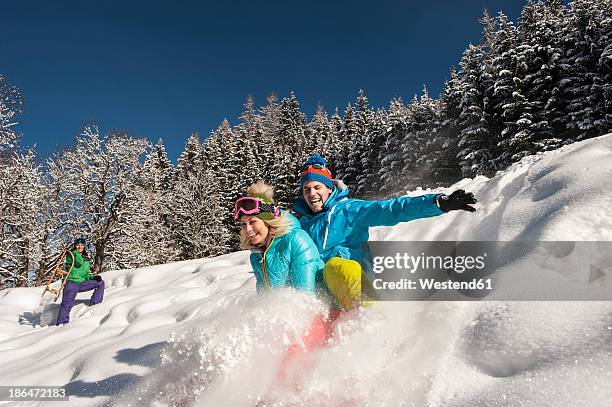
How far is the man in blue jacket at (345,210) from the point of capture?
3141 millimetres

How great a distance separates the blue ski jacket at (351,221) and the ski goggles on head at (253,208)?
0.62m

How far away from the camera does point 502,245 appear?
3.43 m

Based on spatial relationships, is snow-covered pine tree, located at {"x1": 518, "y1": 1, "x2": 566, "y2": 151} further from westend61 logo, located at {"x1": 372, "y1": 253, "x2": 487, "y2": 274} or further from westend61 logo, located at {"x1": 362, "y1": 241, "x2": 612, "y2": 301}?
westend61 logo, located at {"x1": 362, "y1": 241, "x2": 612, "y2": 301}

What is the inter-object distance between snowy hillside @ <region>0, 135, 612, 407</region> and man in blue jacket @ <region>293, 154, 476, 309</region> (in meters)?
0.69

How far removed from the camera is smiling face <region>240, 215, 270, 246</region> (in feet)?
9.76

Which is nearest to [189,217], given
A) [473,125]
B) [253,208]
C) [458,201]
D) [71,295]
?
[473,125]

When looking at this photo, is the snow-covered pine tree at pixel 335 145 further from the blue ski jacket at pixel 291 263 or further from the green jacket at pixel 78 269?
the blue ski jacket at pixel 291 263

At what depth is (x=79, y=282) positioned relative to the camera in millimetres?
7523

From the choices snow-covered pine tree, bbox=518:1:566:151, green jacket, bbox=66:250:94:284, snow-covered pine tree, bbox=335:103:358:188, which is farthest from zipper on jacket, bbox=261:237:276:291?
snow-covered pine tree, bbox=335:103:358:188

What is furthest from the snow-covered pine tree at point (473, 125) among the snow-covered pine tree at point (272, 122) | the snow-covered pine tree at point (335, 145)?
the snow-covered pine tree at point (272, 122)

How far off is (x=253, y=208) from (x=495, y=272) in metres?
1.88

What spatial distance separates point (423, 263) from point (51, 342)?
5.02 metres

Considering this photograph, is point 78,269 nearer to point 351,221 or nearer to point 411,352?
point 351,221

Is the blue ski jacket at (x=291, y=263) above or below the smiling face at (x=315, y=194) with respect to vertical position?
below
